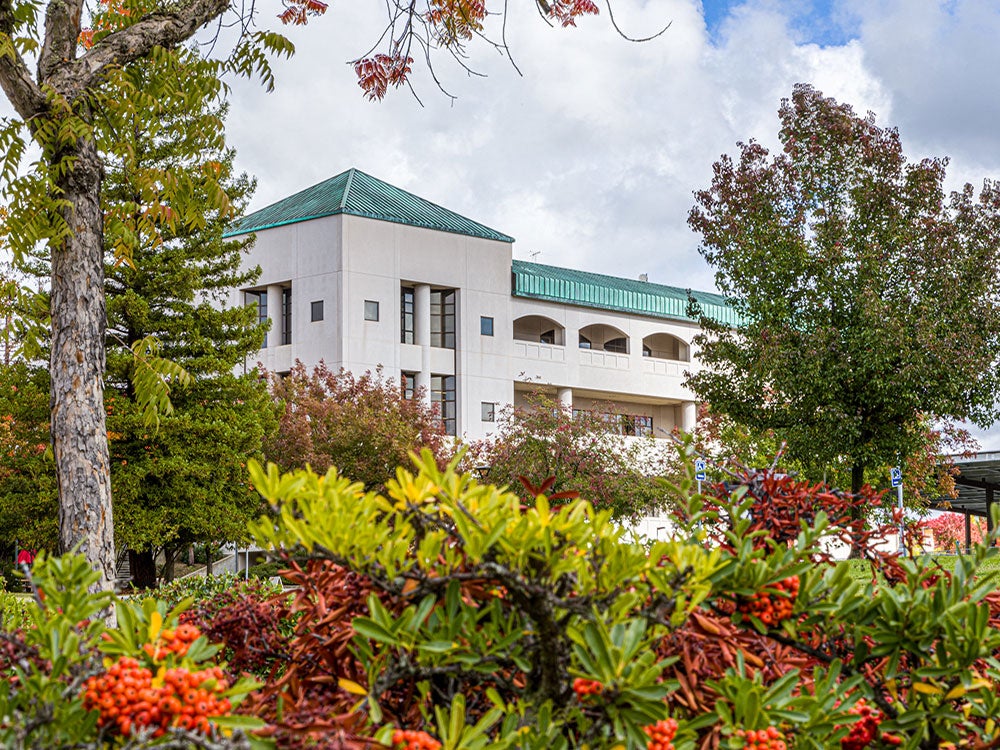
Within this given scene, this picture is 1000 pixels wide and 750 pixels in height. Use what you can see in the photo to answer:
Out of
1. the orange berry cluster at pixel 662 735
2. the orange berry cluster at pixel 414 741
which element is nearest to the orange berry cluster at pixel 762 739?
the orange berry cluster at pixel 662 735

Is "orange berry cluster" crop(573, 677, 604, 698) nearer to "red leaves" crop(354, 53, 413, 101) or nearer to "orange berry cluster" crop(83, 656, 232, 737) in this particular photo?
"orange berry cluster" crop(83, 656, 232, 737)

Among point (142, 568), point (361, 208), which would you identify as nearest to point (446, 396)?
point (361, 208)

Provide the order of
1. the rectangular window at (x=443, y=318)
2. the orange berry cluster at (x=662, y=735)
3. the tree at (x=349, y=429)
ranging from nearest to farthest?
1. the orange berry cluster at (x=662, y=735)
2. the tree at (x=349, y=429)
3. the rectangular window at (x=443, y=318)

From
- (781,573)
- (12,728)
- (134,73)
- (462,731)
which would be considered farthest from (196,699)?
(134,73)

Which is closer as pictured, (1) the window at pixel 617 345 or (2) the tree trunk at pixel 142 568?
(2) the tree trunk at pixel 142 568

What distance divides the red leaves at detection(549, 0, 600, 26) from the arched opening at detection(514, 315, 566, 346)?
124 feet

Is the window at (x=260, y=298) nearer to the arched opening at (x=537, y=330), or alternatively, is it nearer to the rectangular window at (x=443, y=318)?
the rectangular window at (x=443, y=318)

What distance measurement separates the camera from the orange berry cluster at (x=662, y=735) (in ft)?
6.68

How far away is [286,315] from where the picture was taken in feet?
137

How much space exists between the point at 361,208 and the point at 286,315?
16.7 ft

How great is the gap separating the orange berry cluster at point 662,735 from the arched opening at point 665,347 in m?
49.3

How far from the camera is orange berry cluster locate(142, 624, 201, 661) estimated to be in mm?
2137

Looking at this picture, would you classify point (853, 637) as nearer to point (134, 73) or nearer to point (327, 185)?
point (134, 73)

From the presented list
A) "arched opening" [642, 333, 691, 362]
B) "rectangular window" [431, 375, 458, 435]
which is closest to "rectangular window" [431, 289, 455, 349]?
"rectangular window" [431, 375, 458, 435]
